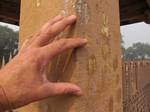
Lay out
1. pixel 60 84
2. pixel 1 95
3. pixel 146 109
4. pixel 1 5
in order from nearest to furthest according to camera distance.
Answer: pixel 1 95, pixel 60 84, pixel 146 109, pixel 1 5

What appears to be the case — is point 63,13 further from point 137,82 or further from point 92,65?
point 137,82

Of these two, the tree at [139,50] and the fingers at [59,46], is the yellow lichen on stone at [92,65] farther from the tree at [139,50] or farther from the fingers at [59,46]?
the tree at [139,50]

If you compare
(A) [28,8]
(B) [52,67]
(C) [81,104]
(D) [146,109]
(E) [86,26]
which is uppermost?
(A) [28,8]

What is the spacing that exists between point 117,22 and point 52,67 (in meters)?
0.37

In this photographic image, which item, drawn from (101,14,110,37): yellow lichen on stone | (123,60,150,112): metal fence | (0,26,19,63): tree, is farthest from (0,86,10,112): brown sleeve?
(0,26,19,63): tree

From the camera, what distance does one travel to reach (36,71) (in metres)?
0.94

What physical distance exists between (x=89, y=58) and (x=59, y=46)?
132 mm

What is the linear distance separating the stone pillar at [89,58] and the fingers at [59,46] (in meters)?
0.03

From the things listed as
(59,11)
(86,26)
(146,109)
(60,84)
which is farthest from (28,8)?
(146,109)

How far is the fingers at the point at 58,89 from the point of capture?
0.96 meters

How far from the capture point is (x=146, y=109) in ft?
10.8

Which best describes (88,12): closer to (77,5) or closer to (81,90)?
(77,5)

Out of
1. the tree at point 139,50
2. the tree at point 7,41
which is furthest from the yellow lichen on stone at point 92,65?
the tree at point 139,50

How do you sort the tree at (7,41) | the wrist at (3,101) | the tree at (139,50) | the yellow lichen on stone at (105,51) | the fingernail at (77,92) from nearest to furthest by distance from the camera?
the wrist at (3,101) < the fingernail at (77,92) < the yellow lichen on stone at (105,51) < the tree at (7,41) < the tree at (139,50)
